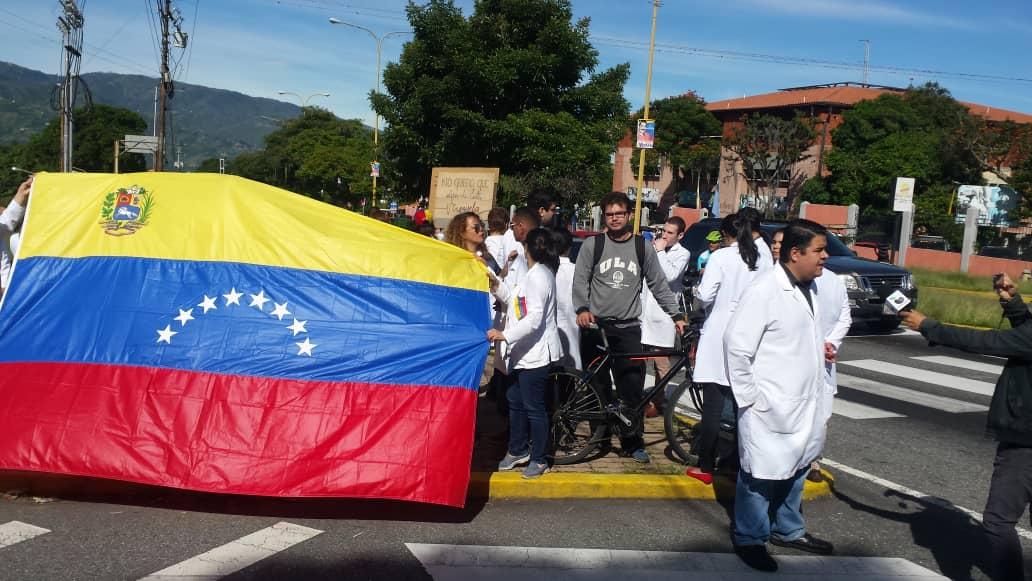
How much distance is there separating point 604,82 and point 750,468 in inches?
942

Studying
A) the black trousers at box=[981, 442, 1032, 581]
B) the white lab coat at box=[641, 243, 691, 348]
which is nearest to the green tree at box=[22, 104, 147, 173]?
the white lab coat at box=[641, 243, 691, 348]

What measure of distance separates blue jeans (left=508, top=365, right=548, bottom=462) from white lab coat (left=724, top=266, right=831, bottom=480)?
163 centimetres

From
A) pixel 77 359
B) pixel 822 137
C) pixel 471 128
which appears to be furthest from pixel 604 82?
pixel 822 137

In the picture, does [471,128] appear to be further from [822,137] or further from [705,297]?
[822,137]

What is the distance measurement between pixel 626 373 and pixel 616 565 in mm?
1900

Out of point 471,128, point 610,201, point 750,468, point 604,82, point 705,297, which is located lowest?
point 750,468

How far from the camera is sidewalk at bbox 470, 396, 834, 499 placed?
19.1ft

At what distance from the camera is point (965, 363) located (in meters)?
12.4

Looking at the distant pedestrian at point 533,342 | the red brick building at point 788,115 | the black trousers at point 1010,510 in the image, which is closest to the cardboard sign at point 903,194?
the distant pedestrian at point 533,342

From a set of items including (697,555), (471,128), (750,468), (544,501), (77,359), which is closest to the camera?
(750,468)

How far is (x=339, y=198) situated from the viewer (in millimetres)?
72312

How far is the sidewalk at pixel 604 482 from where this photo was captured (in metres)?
5.82

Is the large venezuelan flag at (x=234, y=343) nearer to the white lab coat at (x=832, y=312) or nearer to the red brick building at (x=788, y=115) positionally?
the white lab coat at (x=832, y=312)

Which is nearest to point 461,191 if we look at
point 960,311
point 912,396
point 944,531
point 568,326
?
point 912,396
